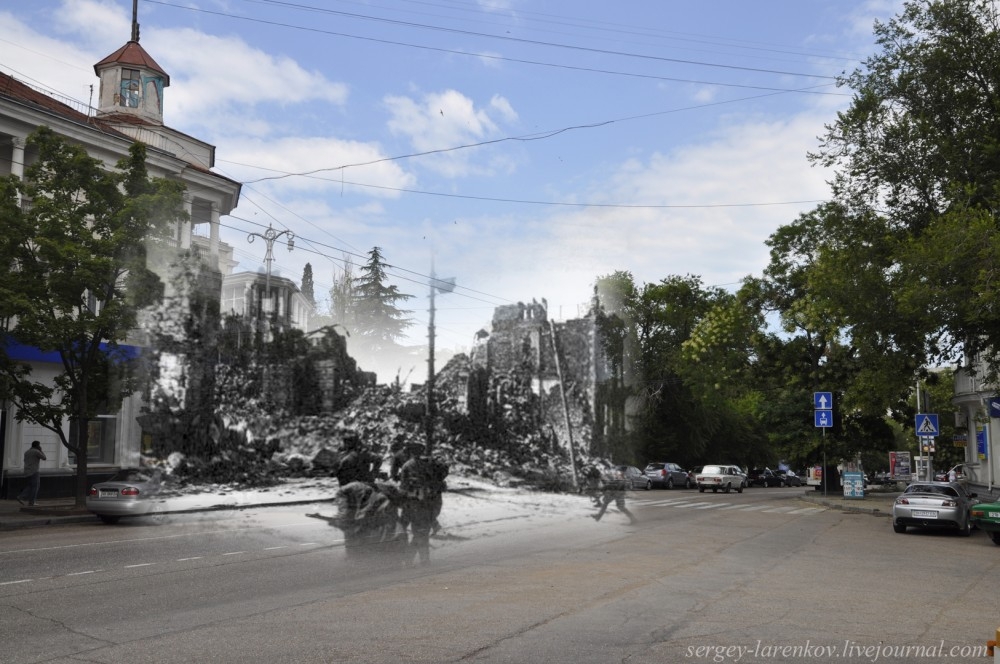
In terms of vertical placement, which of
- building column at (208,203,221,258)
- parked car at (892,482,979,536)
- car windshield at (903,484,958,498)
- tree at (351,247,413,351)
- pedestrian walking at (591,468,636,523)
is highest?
building column at (208,203,221,258)

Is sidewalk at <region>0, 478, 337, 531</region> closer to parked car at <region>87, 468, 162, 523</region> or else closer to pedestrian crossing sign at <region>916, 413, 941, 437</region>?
parked car at <region>87, 468, 162, 523</region>

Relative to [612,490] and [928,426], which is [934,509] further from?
[928,426]

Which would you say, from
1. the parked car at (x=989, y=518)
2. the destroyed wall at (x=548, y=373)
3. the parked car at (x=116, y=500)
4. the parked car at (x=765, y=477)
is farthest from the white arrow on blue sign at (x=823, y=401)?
the parked car at (x=765, y=477)

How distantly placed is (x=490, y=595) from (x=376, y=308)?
440 cm

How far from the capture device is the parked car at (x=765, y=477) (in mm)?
65188

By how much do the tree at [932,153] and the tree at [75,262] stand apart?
17194 millimetres

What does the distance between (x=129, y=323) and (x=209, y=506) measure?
10.2 meters

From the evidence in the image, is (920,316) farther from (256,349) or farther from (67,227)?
(67,227)

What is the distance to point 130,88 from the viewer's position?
33.3 m

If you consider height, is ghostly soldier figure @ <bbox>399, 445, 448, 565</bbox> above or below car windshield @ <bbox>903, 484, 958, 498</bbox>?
above

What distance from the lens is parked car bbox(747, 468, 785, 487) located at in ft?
214

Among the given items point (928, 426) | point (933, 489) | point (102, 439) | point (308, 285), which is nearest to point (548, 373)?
point (308, 285)

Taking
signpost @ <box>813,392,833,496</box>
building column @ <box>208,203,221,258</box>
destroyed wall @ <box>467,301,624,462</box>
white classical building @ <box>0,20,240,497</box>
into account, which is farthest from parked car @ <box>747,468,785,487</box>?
destroyed wall @ <box>467,301,624,462</box>

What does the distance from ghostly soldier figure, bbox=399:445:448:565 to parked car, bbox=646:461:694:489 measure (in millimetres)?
33645
